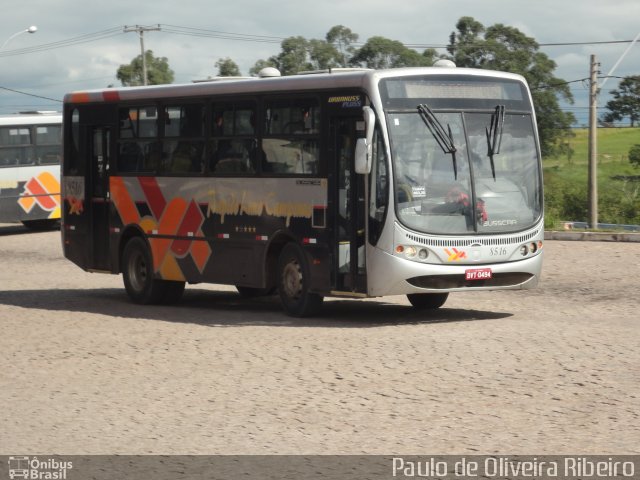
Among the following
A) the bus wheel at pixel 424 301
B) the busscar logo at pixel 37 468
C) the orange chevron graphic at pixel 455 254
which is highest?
the orange chevron graphic at pixel 455 254

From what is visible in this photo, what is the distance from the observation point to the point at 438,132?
15578 millimetres

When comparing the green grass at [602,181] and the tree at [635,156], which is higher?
the tree at [635,156]

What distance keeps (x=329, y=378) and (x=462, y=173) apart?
4987 millimetres

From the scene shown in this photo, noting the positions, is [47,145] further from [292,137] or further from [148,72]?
[148,72]

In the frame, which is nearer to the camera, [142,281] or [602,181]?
[142,281]

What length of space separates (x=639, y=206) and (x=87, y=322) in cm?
4408

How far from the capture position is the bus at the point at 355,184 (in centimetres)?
1539

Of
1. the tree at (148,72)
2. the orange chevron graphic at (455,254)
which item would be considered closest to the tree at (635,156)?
the tree at (148,72)

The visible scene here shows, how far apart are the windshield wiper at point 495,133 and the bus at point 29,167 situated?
24636 mm

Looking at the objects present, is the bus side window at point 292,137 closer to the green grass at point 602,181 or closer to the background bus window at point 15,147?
the green grass at point 602,181

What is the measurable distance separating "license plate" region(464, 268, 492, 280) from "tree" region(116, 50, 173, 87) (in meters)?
91.1

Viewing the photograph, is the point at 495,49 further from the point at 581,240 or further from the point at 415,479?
the point at 415,479

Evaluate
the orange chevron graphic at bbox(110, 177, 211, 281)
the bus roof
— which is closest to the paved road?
the orange chevron graphic at bbox(110, 177, 211, 281)

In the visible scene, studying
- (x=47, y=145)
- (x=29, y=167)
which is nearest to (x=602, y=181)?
(x=47, y=145)
